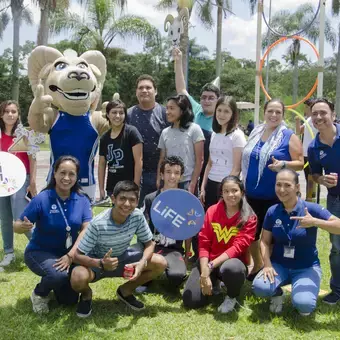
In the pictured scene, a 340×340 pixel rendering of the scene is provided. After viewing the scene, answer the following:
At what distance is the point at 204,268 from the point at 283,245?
27.6 inches

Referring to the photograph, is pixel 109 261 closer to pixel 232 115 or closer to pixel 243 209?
pixel 243 209

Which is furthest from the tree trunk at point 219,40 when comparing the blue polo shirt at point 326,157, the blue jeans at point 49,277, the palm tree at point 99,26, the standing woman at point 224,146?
the blue jeans at point 49,277

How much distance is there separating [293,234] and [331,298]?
762 millimetres

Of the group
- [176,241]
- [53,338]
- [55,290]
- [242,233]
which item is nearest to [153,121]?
[176,241]

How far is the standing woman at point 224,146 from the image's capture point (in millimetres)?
4320

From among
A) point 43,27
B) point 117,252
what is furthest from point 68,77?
point 43,27

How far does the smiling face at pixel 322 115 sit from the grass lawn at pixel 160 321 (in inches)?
61.4

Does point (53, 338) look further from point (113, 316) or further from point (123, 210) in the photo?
point (123, 210)

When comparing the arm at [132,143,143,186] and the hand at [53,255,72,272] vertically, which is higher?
the arm at [132,143,143,186]

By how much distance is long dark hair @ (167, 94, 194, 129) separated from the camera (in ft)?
14.6

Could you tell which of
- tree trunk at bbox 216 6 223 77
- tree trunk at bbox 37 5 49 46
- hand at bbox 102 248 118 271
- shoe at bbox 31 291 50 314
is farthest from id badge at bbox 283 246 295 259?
tree trunk at bbox 216 6 223 77

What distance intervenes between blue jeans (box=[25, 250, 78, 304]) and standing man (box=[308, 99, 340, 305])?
7.33ft

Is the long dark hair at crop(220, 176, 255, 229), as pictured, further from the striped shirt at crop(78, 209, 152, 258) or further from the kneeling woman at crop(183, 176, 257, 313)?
the striped shirt at crop(78, 209, 152, 258)

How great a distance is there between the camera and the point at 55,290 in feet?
11.9
